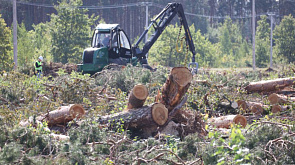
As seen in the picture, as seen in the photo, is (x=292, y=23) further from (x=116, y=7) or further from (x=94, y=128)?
(x=94, y=128)

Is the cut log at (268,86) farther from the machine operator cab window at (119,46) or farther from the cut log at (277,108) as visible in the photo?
the machine operator cab window at (119,46)

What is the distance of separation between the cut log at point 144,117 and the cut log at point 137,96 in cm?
23

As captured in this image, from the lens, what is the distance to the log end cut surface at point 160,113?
775cm

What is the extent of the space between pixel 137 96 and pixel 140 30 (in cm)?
6306

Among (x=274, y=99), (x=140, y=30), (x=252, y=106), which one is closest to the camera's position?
(x=252, y=106)

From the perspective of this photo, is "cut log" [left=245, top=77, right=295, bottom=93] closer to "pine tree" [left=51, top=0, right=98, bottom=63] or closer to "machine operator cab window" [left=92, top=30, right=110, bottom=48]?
"machine operator cab window" [left=92, top=30, right=110, bottom=48]

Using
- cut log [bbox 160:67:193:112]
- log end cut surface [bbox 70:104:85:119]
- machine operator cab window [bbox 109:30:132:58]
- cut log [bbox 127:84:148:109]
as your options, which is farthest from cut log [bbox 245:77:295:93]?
machine operator cab window [bbox 109:30:132:58]

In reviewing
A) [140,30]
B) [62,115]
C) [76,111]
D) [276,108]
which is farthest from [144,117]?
[140,30]

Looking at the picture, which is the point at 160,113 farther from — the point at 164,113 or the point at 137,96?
the point at 137,96

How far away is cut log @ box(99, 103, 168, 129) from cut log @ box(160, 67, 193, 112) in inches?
11.0

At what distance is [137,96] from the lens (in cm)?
803

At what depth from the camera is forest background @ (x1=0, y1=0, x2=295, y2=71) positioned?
3719cm

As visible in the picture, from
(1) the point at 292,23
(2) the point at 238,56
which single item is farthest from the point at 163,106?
(2) the point at 238,56

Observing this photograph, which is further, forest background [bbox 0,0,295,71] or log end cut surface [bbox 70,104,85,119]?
forest background [bbox 0,0,295,71]
